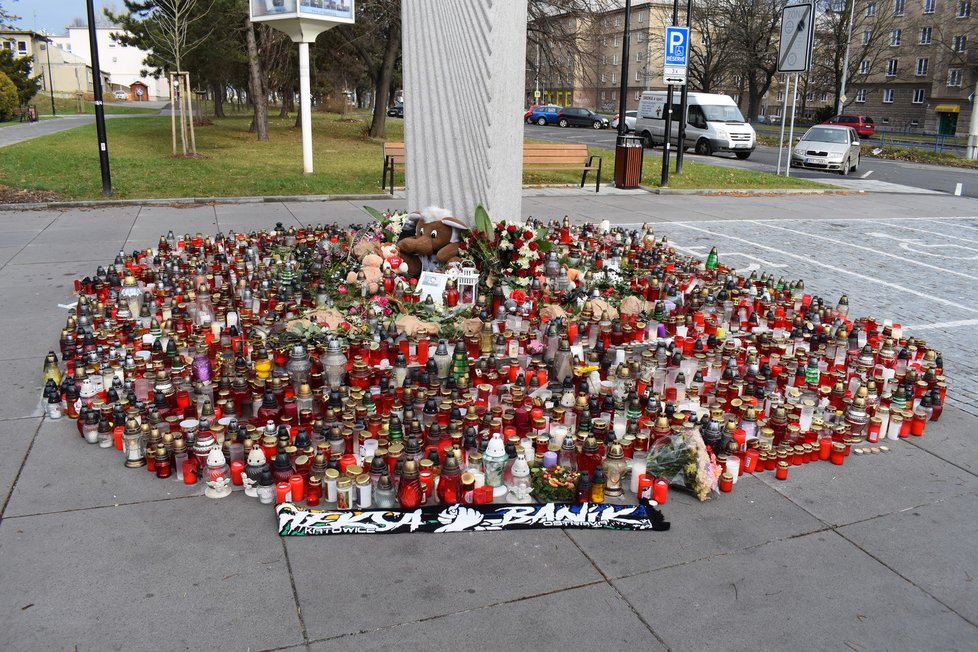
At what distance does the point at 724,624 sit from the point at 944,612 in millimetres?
941

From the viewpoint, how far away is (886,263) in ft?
34.1

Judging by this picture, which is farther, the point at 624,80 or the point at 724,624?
the point at 624,80

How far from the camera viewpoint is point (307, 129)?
1823cm

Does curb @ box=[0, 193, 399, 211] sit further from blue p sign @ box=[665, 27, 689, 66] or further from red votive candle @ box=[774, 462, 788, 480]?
red votive candle @ box=[774, 462, 788, 480]

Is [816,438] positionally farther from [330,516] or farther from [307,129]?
[307,129]

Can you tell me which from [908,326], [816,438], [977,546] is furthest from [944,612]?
[908,326]

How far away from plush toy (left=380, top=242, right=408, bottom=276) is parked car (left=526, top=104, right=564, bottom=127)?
45.9 m

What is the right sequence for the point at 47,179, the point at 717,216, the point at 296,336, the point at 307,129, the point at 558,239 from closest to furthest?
the point at 296,336
the point at 558,239
the point at 717,216
the point at 47,179
the point at 307,129

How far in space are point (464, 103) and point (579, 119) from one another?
44.0 metres

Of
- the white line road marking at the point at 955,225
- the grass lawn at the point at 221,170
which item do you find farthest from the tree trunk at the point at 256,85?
the white line road marking at the point at 955,225

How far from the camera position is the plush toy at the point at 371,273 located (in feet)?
22.1

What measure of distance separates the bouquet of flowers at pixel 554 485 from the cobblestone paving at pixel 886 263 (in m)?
3.23

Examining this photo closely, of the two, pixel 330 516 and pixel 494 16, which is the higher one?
pixel 494 16

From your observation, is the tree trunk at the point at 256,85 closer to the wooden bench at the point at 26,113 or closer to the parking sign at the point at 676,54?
the parking sign at the point at 676,54
